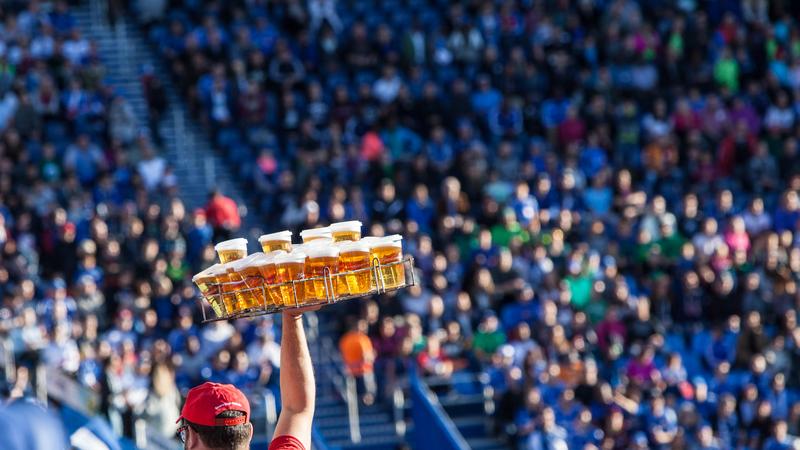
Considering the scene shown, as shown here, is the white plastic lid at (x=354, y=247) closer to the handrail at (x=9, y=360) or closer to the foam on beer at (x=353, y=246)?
the foam on beer at (x=353, y=246)

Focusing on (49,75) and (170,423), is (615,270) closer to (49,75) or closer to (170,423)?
A: (170,423)

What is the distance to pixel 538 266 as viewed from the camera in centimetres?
1816

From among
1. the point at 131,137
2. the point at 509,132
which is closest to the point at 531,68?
the point at 509,132

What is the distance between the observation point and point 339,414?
16.6m

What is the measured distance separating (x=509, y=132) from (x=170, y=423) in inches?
323

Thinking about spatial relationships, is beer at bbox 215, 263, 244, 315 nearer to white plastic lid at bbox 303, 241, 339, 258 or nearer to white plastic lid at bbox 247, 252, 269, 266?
white plastic lid at bbox 247, 252, 269, 266

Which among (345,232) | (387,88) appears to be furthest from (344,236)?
(387,88)

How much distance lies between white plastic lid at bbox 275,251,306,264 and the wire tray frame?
0.20ft

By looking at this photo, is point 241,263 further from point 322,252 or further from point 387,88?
point 387,88

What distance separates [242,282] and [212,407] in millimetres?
581

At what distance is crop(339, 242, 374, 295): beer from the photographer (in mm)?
4489

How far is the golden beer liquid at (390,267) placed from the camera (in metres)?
4.58

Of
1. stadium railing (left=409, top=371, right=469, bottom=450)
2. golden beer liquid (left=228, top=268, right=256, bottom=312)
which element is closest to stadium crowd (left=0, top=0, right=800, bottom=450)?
stadium railing (left=409, top=371, right=469, bottom=450)

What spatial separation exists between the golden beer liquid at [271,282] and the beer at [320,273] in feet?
0.30
